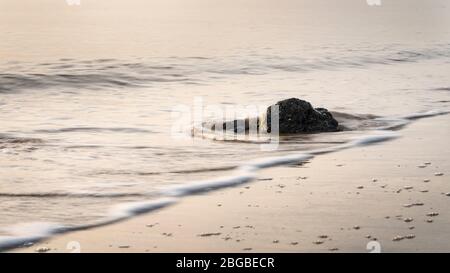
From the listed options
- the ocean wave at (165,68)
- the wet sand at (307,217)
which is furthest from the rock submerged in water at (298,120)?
the ocean wave at (165,68)

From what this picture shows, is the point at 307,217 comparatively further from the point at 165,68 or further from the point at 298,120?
the point at 165,68

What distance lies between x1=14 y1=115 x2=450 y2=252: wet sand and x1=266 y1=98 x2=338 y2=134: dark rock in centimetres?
197

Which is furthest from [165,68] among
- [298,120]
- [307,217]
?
[307,217]

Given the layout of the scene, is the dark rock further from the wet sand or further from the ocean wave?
the ocean wave

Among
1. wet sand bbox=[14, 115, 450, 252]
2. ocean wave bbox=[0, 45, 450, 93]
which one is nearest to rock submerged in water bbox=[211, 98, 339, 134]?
wet sand bbox=[14, 115, 450, 252]

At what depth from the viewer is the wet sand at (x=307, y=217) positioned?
4605 mm

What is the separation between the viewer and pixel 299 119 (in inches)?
348

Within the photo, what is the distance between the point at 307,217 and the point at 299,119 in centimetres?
376

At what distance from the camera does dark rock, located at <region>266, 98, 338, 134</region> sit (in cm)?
880

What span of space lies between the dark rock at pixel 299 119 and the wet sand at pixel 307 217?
1966mm

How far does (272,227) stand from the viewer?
493cm

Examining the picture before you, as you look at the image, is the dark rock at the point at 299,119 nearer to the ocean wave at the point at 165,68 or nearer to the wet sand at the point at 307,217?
the wet sand at the point at 307,217

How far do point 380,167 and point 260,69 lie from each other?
1147 centimetres
